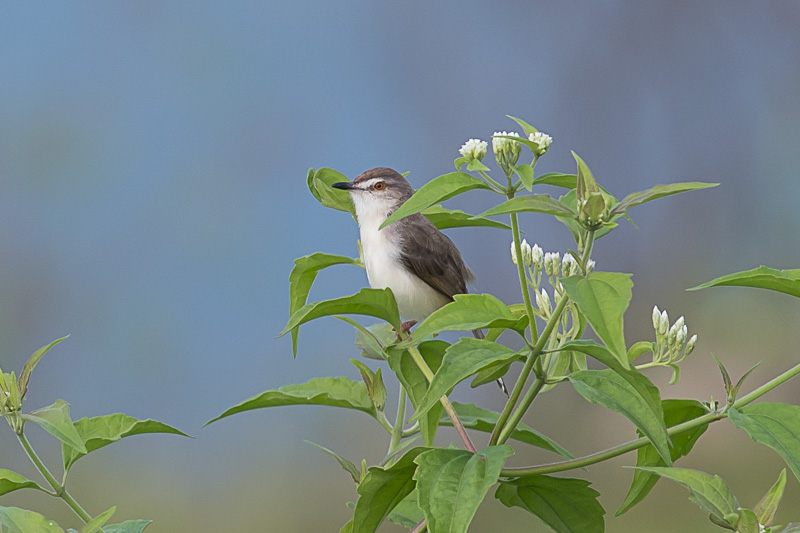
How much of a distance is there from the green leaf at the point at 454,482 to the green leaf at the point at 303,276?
0.40 m

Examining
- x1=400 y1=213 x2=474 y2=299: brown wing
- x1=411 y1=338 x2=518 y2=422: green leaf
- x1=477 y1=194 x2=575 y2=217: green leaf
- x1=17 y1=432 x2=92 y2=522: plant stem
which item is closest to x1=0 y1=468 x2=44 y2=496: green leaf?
x1=17 y1=432 x2=92 y2=522: plant stem

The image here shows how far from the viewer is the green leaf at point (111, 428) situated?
54.2 inches

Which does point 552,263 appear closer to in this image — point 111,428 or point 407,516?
point 407,516

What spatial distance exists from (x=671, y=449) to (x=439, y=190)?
57 cm

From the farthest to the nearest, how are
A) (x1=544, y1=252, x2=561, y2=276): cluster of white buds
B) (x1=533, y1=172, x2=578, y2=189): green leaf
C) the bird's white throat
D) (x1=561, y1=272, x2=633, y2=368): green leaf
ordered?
the bird's white throat
(x1=544, y1=252, x2=561, y2=276): cluster of white buds
(x1=533, y1=172, x2=578, y2=189): green leaf
(x1=561, y1=272, x2=633, y2=368): green leaf

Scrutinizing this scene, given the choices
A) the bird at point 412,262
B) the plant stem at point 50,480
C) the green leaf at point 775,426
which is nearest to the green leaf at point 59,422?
the plant stem at point 50,480

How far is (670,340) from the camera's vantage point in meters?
1.40

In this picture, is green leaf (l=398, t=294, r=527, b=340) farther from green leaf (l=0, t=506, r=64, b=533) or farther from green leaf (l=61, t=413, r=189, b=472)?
green leaf (l=0, t=506, r=64, b=533)

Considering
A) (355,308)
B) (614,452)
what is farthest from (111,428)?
(614,452)

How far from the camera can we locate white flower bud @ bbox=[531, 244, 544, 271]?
1.47 m

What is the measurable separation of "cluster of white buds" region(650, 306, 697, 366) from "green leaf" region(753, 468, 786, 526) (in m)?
0.25

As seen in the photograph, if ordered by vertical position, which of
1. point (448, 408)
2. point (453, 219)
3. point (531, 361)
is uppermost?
point (453, 219)

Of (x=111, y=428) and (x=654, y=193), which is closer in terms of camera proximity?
(x=654, y=193)

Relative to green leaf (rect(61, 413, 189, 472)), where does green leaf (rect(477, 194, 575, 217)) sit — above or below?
above
